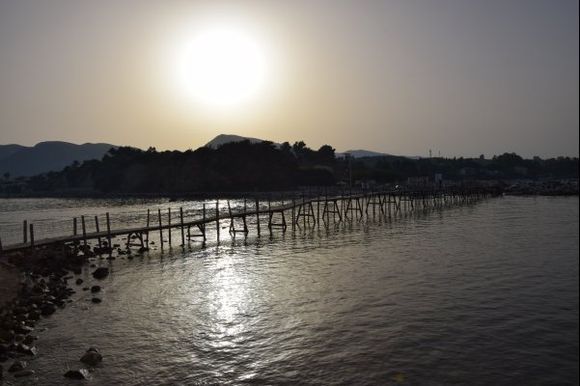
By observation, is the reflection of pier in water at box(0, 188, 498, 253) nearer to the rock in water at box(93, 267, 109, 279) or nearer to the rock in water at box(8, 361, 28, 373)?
the rock in water at box(93, 267, 109, 279)

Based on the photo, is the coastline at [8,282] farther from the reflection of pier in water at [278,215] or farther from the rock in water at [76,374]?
the rock in water at [76,374]

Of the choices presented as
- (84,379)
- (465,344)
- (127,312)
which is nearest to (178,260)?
(127,312)

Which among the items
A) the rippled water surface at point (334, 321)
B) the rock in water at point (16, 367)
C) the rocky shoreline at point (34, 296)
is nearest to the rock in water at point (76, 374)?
the rocky shoreline at point (34, 296)

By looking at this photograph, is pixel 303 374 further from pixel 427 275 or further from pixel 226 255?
Result: pixel 226 255

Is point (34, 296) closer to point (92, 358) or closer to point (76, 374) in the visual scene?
point (92, 358)

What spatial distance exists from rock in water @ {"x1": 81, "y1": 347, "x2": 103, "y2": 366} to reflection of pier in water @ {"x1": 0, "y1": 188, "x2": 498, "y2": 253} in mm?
15671

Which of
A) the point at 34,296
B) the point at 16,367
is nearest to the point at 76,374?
the point at 16,367

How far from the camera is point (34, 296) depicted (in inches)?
813

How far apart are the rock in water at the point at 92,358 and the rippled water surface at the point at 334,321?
0.24m

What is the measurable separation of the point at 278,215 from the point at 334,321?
53.6 meters

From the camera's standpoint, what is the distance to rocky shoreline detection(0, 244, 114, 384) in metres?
14.2

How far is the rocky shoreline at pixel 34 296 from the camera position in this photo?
1424 centimetres

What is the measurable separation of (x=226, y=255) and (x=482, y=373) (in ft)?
76.0

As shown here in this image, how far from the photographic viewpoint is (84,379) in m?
13.0
